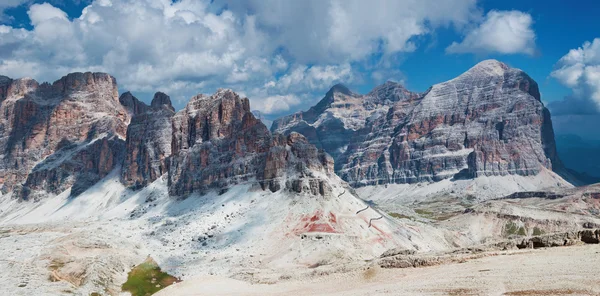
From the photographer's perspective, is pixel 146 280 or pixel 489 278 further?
pixel 146 280

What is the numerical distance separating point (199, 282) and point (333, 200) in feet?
283

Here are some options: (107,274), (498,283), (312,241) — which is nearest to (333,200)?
(312,241)

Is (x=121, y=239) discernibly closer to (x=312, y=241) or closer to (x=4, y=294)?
(x=312, y=241)

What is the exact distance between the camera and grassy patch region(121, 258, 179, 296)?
108956mm

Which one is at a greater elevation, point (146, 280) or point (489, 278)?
point (489, 278)

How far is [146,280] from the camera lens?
11675 centimetres

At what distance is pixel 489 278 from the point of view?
50.8 meters

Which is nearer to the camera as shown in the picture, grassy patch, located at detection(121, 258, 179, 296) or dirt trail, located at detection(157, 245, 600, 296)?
dirt trail, located at detection(157, 245, 600, 296)

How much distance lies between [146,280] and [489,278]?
273ft

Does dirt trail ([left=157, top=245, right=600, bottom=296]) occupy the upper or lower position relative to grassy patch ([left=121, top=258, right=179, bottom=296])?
upper

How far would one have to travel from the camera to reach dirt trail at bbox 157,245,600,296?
1830 inches

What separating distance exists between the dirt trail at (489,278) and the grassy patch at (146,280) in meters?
47.2

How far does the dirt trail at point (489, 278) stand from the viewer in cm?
4649

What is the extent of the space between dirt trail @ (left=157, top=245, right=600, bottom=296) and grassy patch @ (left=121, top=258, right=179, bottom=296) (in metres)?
47.2
